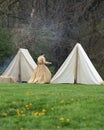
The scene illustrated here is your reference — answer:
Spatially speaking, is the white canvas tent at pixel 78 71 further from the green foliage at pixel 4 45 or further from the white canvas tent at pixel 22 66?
the green foliage at pixel 4 45

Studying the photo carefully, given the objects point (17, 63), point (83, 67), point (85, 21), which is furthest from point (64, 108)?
point (85, 21)

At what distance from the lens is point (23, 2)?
30.2 meters

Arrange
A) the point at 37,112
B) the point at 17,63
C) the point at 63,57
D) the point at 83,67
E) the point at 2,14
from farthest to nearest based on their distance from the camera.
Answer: the point at 63,57 < the point at 2,14 < the point at 17,63 < the point at 83,67 < the point at 37,112

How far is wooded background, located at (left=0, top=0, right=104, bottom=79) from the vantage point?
96.4ft

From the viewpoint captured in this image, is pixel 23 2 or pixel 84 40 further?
pixel 84 40

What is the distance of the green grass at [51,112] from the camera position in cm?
1028

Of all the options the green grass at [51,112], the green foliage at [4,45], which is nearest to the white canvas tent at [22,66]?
the green foliage at [4,45]

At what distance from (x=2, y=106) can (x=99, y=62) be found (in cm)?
2114

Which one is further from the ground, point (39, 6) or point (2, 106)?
point (39, 6)

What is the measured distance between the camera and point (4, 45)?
30.0 meters

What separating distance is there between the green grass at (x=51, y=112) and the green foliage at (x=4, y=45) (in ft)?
52.6

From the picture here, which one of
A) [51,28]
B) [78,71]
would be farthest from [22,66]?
[51,28]

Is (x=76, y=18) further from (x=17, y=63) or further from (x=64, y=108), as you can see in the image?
(x=64, y=108)

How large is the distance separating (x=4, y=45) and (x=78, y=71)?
6687 millimetres
